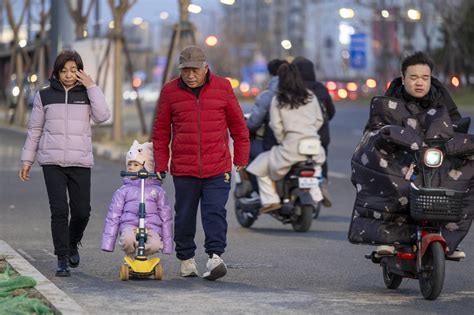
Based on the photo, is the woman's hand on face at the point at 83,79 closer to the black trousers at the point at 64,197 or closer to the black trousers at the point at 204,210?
the black trousers at the point at 64,197

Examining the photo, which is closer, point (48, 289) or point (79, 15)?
point (48, 289)

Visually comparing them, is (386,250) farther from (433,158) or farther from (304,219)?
(304,219)

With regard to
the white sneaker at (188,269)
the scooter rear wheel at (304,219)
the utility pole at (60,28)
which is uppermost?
the utility pole at (60,28)

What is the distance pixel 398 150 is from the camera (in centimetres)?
941

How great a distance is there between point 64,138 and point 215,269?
4.75ft

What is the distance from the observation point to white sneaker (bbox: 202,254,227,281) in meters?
10.3

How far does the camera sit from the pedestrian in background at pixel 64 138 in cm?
1047

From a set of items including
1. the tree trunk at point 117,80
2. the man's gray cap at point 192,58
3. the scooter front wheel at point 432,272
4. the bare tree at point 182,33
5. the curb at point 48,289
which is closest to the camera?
the curb at point 48,289

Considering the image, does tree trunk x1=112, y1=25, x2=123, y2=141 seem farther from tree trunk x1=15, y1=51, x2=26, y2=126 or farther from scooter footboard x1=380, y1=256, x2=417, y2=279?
scooter footboard x1=380, y1=256, x2=417, y2=279

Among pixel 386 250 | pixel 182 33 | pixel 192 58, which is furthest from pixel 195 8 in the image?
pixel 386 250

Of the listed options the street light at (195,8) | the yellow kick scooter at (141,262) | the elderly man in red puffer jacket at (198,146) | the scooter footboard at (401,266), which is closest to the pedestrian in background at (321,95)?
the elderly man in red puffer jacket at (198,146)

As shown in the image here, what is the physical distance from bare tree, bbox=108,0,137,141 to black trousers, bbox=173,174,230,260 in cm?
1855

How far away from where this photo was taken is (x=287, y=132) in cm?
1451

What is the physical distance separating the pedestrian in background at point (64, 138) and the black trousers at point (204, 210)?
0.71m
